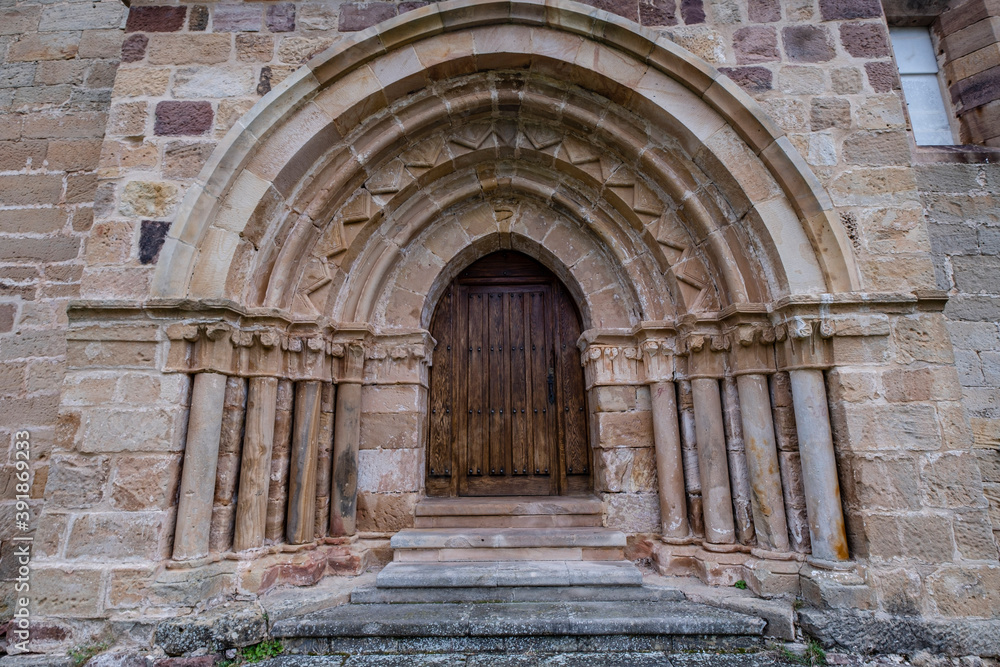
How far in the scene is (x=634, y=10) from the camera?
3.55m

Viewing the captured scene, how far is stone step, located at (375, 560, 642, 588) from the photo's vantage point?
3.14 metres

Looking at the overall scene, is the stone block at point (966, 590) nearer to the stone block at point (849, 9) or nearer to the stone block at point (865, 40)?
the stone block at point (865, 40)

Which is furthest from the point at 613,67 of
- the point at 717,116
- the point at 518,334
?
the point at 518,334

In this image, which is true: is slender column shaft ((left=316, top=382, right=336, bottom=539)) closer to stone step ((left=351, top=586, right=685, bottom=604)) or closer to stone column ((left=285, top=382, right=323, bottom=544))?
stone column ((left=285, top=382, right=323, bottom=544))

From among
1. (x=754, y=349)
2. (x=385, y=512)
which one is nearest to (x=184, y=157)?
(x=385, y=512)

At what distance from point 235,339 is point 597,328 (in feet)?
8.16

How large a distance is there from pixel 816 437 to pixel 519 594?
6.43ft

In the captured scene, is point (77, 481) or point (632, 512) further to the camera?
point (632, 512)

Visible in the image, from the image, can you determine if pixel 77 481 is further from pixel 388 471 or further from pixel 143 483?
pixel 388 471

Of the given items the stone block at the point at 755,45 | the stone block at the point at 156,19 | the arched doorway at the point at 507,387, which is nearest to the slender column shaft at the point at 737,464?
the arched doorway at the point at 507,387

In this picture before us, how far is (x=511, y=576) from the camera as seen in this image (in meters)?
3.15

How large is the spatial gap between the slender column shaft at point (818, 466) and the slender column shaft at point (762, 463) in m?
0.16

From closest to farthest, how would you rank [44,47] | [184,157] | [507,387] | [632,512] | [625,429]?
[184,157], [632,512], [625,429], [507,387], [44,47]

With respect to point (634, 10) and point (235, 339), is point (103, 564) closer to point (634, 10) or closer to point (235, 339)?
point (235, 339)
